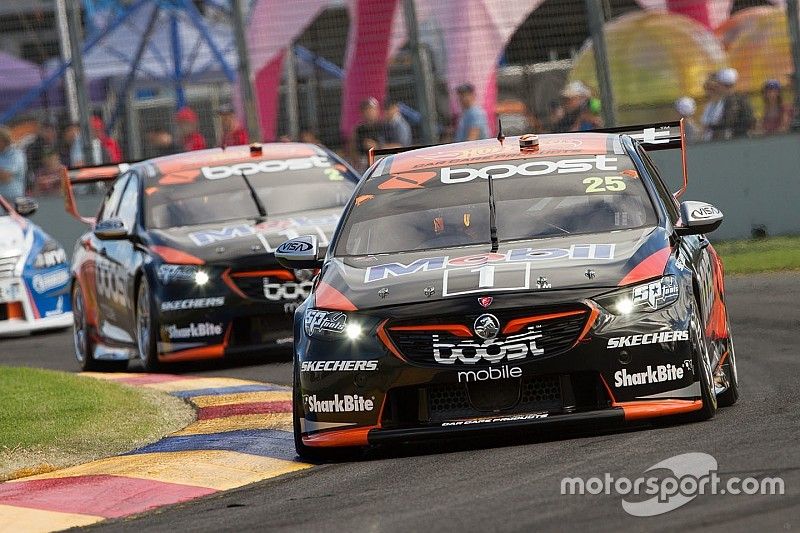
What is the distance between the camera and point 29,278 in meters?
16.5

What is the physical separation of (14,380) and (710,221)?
17.4ft

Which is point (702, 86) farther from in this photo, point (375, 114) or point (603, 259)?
point (603, 259)

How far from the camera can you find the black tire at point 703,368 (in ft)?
24.4

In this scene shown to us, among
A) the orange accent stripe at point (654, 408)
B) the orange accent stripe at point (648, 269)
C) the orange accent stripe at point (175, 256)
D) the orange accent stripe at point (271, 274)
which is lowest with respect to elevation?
the orange accent stripe at point (271, 274)

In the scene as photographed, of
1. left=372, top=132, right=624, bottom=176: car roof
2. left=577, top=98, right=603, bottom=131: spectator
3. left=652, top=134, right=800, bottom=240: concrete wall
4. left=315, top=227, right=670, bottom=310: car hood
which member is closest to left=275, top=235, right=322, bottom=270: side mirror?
left=315, top=227, right=670, bottom=310: car hood

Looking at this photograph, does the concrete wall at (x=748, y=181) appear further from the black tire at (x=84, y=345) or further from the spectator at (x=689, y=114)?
the black tire at (x=84, y=345)

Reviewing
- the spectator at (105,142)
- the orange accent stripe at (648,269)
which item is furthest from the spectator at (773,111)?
the orange accent stripe at (648,269)

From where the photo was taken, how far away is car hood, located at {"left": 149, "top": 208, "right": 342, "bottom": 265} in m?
12.5

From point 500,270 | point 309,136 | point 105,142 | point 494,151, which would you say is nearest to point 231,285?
point 494,151

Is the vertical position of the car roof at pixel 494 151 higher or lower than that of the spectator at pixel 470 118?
higher

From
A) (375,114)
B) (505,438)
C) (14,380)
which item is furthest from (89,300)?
(505,438)

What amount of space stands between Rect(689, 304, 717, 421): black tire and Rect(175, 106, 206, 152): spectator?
12974 millimetres

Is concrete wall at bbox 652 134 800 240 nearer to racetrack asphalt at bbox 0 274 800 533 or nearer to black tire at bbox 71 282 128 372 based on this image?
black tire at bbox 71 282 128 372

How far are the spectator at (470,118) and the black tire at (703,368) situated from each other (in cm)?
1139
